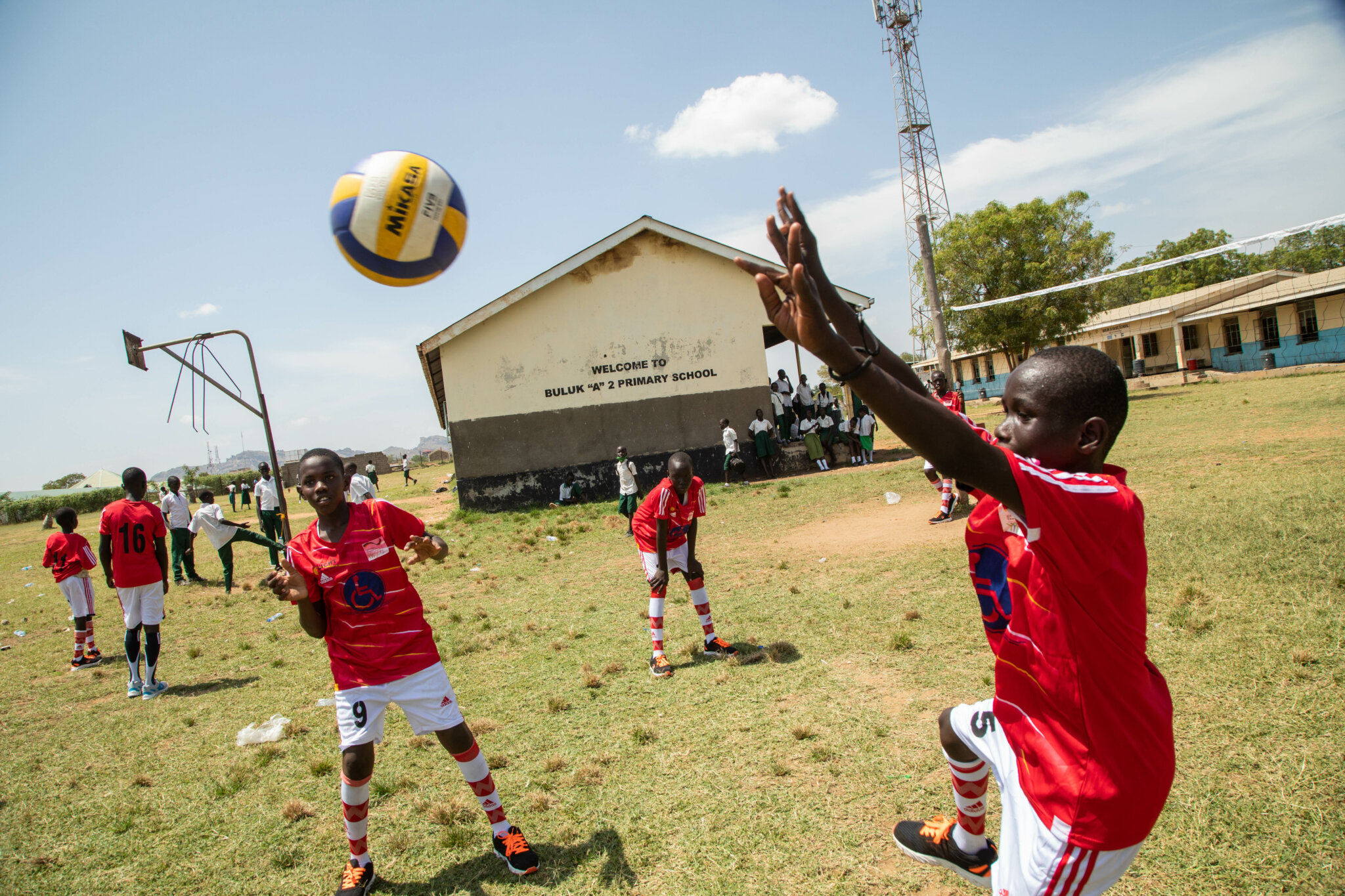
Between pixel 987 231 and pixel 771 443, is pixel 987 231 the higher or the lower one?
the higher one

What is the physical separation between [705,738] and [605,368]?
49.0ft

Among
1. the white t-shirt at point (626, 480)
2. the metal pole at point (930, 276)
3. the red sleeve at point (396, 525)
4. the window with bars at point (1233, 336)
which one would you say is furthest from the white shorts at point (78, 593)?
the window with bars at point (1233, 336)

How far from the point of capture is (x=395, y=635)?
3.54m

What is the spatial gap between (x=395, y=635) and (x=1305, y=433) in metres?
16.0

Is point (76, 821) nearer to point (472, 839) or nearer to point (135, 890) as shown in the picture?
point (135, 890)

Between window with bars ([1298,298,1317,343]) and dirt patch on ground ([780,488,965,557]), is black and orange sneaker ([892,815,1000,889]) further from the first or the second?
window with bars ([1298,298,1317,343])

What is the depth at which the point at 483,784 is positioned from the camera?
11.9 feet

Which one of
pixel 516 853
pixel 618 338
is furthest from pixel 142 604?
pixel 618 338

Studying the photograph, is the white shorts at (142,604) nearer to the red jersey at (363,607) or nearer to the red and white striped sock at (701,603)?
the red jersey at (363,607)

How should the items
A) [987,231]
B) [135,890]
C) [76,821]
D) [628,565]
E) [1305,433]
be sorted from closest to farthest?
[135,890], [76,821], [628,565], [1305,433], [987,231]

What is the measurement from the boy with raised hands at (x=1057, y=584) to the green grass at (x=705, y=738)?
59.1 inches

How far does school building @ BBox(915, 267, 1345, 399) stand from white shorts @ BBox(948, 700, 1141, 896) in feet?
103

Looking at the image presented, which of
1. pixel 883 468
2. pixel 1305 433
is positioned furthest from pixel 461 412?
pixel 1305 433

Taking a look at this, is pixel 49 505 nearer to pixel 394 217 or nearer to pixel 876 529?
pixel 876 529
